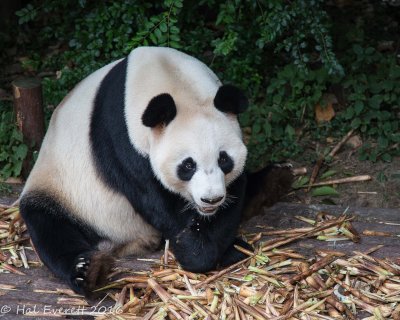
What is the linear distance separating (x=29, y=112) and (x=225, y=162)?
2.28 meters

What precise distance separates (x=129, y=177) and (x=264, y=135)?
79.5 inches

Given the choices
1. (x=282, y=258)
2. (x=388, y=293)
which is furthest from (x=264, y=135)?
(x=388, y=293)

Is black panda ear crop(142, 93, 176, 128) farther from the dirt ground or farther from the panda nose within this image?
the dirt ground

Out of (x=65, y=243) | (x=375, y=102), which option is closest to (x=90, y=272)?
(x=65, y=243)

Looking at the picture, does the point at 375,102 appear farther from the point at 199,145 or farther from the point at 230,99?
the point at 199,145

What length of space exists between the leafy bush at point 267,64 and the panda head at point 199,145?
1.62 m

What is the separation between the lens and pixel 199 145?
4105mm

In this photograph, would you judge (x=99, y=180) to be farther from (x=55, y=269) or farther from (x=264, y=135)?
(x=264, y=135)

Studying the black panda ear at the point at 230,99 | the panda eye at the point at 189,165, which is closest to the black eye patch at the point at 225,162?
the panda eye at the point at 189,165

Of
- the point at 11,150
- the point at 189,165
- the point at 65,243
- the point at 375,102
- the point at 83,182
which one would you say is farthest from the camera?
the point at 375,102

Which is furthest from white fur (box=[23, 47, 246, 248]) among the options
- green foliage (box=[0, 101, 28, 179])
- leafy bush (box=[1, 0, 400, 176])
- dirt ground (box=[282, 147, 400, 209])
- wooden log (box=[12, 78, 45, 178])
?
dirt ground (box=[282, 147, 400, 209])

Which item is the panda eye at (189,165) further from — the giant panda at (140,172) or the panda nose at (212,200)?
the panda nose at (212,200)

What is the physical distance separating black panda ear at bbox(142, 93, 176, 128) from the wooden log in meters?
2.02

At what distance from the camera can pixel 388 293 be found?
4.26m
